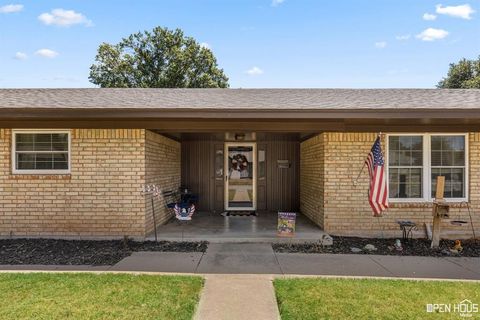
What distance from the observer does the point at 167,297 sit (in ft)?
13.3

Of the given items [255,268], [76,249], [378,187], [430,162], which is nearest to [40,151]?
[76,249]

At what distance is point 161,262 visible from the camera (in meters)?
5.63

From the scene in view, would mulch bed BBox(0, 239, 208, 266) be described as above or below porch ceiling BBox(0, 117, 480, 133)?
below

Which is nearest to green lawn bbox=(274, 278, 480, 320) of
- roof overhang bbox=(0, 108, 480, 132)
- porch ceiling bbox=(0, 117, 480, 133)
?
roof overhang bbox=(0, 108, 480, 132)

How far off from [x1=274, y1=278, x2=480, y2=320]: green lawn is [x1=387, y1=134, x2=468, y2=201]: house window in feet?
10.9

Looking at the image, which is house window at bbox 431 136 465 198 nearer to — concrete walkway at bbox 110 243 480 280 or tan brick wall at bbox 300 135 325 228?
concrete walkway at bbox 110 243 480 280

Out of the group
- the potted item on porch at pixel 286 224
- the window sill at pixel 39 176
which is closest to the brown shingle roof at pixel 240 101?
the window sill at pixel 39 176

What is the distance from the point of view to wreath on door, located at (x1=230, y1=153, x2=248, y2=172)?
10.9m

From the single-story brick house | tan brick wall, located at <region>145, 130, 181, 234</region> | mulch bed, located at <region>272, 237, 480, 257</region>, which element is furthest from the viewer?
tan brick wall, located at <region>145, 130, 181, 234</region>

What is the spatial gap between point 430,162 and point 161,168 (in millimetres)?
6579

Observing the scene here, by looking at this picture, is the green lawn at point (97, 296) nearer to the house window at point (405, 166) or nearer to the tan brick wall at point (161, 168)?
the tan brick wall at point (161, 168)

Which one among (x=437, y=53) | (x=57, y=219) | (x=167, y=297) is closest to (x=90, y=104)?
(x=57, y=219)

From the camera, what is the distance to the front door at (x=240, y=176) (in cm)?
1088

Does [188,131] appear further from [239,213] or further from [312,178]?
[239,213]
